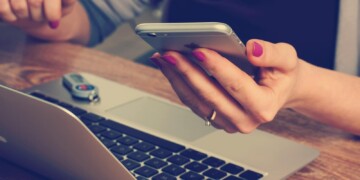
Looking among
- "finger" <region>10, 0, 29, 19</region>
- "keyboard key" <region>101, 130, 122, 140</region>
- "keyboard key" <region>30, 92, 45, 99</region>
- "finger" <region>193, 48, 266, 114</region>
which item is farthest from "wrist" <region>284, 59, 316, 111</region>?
"finger" <region>10, 0, 29, 19</region>

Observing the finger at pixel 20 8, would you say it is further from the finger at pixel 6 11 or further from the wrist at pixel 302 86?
the wrist at pixel 302 86

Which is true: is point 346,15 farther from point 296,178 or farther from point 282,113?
point 296,178

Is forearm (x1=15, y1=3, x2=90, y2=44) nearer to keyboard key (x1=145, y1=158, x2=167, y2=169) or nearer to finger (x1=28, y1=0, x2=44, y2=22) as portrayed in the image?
finger (x1=28, y1=0, x2=44, y2=22)

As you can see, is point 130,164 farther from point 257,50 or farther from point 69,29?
point 69,29

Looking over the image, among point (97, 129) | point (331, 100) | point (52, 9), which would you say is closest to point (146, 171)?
point (97, 129)

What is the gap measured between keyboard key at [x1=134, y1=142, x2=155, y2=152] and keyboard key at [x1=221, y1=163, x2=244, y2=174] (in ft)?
0.30

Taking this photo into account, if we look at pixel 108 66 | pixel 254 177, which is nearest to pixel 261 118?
pixel 254 177

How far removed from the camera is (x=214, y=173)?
0.67 m

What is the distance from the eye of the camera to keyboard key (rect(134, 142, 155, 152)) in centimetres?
72

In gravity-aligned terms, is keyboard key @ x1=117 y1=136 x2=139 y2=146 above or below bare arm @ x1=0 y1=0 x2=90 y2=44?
below

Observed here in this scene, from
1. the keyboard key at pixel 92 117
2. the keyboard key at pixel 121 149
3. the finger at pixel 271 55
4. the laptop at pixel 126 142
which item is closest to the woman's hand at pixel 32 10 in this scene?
the laptop at pixel 126 142

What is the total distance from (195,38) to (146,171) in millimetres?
160

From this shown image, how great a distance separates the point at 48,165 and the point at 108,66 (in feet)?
1.33

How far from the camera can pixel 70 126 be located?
0.57 m
